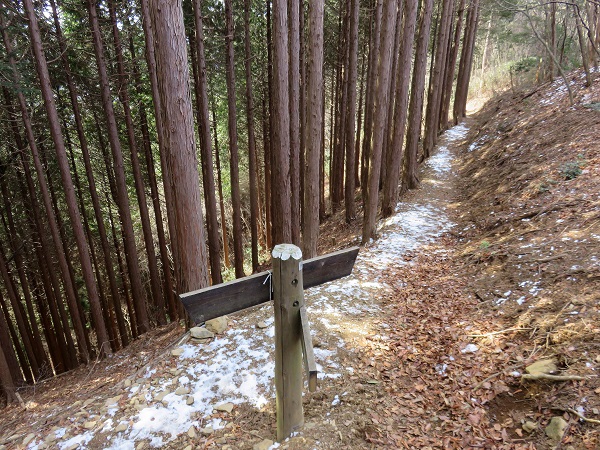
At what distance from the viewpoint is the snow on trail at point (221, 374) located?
357 centimetres

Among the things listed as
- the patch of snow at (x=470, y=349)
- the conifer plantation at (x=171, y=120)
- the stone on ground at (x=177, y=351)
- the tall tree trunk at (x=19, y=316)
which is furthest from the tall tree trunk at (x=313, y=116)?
the tall tree trunk at (x=19, y=316)

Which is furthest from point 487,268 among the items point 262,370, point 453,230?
point 262,370

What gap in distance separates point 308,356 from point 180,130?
372 cm

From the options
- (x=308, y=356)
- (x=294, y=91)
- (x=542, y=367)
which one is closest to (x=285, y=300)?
(x=308, y=356)

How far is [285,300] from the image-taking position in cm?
261

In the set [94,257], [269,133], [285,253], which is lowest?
[94,257]

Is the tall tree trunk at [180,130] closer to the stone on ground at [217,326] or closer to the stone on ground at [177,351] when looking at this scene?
the stone on ground at [217,326]

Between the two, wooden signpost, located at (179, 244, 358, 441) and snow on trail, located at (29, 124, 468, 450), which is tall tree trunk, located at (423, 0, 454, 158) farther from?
wooden signpost, located at (179, 244, 358, 441)

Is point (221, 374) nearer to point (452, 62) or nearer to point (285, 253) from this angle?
point (285, 253)

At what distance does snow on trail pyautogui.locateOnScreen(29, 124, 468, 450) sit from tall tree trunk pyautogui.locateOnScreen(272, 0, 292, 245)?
2.21 m

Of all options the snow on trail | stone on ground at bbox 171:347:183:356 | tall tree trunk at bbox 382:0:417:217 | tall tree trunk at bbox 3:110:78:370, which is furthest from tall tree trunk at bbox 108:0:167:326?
tall tree trunk at bbox 382:0:417:217

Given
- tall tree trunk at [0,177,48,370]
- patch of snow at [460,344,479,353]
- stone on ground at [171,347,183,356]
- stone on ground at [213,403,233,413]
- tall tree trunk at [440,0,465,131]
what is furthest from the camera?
tall tree trunk at [440,0,465,131]

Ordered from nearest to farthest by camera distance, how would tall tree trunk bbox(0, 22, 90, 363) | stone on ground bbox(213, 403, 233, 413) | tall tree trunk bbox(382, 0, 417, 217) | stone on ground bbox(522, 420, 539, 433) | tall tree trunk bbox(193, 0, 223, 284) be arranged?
1. stone on ground bbox(522, 420, 539, 433)
2. stone on ground bbox(213, 403, 233, 413)
3. tall tree trunk bbox(0, 22, 90, 363)
4. tall tree trunk bbox(193, 0, 223, 284)
5. tall tree trunk bbox(382, 0, 417, 217)

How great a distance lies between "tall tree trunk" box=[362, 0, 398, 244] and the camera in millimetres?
7777
